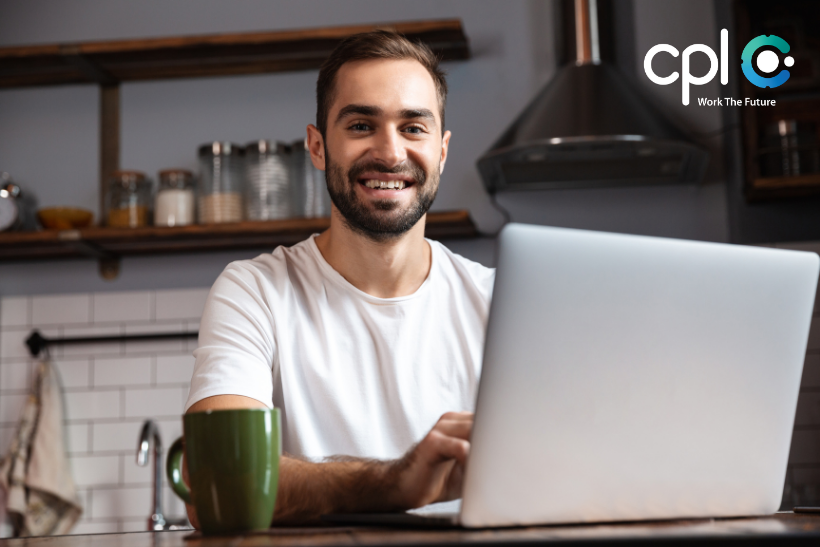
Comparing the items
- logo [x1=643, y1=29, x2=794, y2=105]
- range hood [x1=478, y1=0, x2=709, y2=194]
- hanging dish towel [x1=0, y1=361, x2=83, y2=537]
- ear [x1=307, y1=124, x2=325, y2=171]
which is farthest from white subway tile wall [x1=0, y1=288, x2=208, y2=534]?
logo [x1=643, y1=29, x2=794, y2=105]

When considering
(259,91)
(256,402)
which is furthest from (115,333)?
(256,402)

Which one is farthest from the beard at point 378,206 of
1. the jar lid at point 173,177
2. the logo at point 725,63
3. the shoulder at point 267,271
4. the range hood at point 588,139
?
the logo at point 725,63

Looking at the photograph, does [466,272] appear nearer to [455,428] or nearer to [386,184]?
[386,184]

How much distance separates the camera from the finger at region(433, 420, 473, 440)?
797mm

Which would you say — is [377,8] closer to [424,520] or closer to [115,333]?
[115,333]

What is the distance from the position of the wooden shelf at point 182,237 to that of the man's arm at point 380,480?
4.97 ft

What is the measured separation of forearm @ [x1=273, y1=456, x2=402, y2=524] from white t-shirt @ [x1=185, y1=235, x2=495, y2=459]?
0.26 meters

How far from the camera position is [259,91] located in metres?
2.80

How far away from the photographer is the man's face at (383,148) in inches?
54.5

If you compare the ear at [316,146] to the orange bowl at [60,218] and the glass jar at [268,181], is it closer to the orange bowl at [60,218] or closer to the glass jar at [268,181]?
the glass jar at [268,181]

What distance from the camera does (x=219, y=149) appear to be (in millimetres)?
2568

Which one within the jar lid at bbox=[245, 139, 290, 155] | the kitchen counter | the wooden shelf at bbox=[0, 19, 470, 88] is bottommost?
the kitchen counter

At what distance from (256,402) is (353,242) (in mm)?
401

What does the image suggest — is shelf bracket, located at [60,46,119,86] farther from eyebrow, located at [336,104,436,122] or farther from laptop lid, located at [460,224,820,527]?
laptop lid, located at [460,224,820,527]
